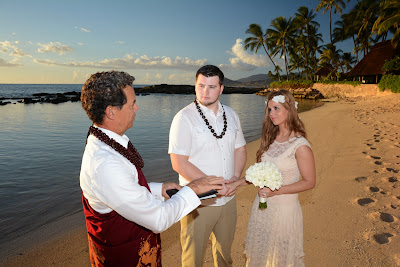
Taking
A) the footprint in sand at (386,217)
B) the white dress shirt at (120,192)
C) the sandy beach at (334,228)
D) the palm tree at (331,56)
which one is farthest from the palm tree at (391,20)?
the white dress shirt at (120,192)

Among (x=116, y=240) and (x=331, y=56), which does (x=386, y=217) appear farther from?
(x=331, y=56)

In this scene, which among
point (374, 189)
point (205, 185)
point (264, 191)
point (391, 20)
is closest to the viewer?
point (205, 185)

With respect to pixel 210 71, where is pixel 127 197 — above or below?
below

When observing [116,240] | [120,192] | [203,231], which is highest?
[120,192]

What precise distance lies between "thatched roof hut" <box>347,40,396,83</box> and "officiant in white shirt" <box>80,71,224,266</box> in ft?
125

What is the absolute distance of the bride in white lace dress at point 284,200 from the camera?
2.98m

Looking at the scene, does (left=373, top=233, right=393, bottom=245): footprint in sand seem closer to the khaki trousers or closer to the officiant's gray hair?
the khaki trousers

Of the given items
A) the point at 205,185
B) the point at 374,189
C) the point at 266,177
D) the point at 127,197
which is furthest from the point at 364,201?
the point at 127,197

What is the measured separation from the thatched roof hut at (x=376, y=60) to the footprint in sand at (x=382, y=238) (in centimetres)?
3479

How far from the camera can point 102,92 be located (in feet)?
5.99

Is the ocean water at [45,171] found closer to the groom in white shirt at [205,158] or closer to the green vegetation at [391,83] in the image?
the groom in white shirt at [205,158]

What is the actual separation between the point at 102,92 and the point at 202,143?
1.50 m

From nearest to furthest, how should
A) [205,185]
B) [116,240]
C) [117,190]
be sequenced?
[117,190] → [116,240] → [205,185]

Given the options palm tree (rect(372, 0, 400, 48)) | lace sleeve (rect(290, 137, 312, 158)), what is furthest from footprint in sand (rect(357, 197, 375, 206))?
palm tree (rect(372, 0, 400, 48))
